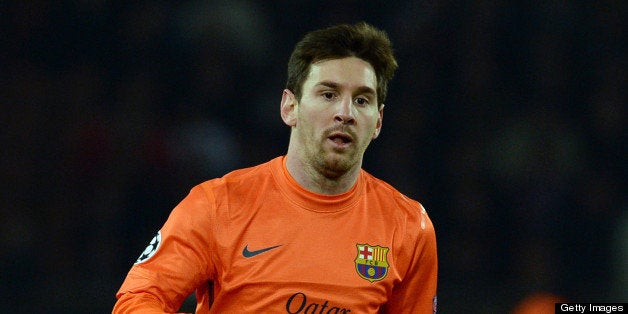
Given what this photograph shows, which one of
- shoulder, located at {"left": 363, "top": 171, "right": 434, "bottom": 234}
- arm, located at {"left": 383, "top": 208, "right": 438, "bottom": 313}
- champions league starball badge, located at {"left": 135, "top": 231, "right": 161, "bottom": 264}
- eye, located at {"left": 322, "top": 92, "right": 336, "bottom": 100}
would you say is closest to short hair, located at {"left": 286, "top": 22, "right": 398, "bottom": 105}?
eye, located at {"left": 322, "top": 92, "right": 336, "bottom": 100}

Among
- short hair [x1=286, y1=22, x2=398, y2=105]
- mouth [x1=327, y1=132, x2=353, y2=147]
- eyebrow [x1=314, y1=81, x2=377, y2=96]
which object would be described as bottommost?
mouth [x1=327, y1=132, x2=353, y2=147]

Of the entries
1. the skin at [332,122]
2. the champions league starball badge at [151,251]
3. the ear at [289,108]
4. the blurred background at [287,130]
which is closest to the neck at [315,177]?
the skin at [332,122]

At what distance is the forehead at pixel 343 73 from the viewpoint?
2.85 meters

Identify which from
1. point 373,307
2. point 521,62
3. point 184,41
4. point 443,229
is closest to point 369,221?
point 373,307

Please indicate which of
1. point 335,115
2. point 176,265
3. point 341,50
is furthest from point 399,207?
point 176,265

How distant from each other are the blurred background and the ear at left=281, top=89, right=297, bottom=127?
2.24 metres

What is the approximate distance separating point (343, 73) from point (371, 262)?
2.05 ft

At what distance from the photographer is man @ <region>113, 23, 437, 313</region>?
2723mm

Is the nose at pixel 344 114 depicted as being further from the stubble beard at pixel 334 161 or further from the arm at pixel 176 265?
the arm at pixel 176 265

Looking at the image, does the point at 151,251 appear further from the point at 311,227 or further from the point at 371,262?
the point at 371,262

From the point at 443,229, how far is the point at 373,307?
2.65 meters

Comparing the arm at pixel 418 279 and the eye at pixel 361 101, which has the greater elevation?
the eye at pixel 361 101

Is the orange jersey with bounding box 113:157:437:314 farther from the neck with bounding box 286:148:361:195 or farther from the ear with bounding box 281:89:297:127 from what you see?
the ear with bounding box 281:89:297:127

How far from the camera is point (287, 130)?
219 inches
